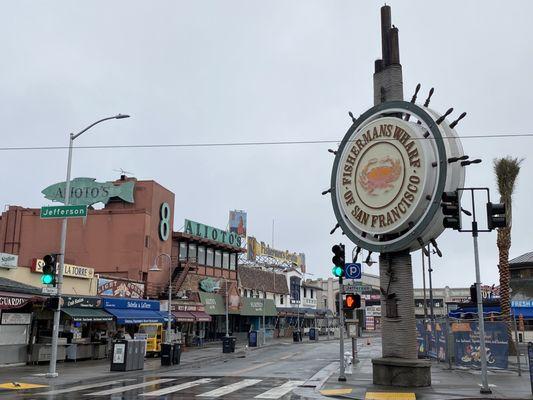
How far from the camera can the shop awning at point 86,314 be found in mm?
27433

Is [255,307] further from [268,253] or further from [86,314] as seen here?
[86,314]

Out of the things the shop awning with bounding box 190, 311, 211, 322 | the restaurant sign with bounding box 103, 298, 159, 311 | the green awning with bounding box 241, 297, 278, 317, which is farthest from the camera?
the green awning with bounding box 241, 297, 278, 317

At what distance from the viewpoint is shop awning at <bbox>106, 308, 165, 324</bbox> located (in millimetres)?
30998

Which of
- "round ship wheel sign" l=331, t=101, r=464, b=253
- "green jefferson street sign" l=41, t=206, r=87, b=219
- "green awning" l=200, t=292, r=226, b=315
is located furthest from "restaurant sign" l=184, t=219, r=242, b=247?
"round ship wheel sign" l=331, t=101, r=464, b=253

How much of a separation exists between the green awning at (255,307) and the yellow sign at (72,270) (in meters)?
24.5

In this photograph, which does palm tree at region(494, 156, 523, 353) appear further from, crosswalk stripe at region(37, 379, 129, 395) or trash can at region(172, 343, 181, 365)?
crosswalk stripe at region(37, 379, 129, 395)

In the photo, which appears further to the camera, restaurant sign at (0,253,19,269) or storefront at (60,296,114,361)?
storefront at (60,296,114,361)

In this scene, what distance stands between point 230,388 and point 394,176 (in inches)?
330

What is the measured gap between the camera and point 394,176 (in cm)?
1795

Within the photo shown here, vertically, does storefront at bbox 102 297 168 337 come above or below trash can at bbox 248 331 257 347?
above

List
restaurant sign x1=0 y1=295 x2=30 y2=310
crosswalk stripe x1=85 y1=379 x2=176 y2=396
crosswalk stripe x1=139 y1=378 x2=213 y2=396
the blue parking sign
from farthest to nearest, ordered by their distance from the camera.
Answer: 1. restaurant sign x1=0 y1=295 x2=30 y2=310
2. the blue parking sign
3. crosswalk stripe x1=139 y1=378 x2=213 y2=396
4. crosswalk stripe x1=85 y1=379 x2=176 y2=396

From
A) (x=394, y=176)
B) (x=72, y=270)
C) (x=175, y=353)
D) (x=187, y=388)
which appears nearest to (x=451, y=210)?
(x=394, y=176)

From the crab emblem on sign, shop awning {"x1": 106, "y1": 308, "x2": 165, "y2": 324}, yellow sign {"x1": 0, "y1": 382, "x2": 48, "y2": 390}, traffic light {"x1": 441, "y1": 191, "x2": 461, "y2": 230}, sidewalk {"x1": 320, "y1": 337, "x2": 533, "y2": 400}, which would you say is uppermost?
the crab emblem on sign

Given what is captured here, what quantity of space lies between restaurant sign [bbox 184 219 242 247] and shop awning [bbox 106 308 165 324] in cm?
1374
